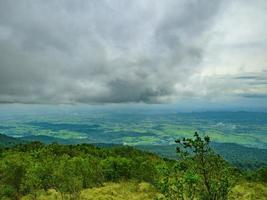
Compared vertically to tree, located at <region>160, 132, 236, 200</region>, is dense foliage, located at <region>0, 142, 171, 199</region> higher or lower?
lower

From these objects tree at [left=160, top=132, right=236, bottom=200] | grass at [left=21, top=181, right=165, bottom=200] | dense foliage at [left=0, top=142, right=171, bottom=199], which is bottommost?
grass at [left=21, top=181, right=165, bottom=200]

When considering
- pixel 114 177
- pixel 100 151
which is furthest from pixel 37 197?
pixel 100 151

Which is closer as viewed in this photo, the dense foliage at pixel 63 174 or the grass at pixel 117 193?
the dense foliage at pixel 63 174

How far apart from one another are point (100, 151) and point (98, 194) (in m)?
64.8

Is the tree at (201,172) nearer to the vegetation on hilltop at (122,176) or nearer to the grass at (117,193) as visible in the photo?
the vegetation on hilltop at (122,176)

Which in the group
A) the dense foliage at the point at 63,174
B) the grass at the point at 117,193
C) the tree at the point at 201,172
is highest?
the tree at the point at 201,172

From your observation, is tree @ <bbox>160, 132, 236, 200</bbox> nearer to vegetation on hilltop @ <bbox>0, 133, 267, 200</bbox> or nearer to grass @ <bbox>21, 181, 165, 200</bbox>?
vegetation on hilltop @ <bbox>0, 133, 267, 200</bbox>

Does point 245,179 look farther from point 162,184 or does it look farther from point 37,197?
point 162,184

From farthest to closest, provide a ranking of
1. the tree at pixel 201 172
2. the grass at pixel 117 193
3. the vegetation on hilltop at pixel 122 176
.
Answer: the grass at pixel 117 193
the vegetation on hilltop at pixel 122 176
the tree at pixel 201 172

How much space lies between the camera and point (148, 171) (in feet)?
386

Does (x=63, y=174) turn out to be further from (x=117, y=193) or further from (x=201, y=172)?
(x=201, y=172)

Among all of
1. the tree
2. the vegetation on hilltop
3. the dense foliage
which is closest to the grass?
the vegetation on hilltop

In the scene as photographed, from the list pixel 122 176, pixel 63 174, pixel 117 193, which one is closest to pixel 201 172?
pixel 63 174

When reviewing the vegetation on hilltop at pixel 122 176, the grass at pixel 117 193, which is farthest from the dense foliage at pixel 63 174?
the grass at pixel 117 193
